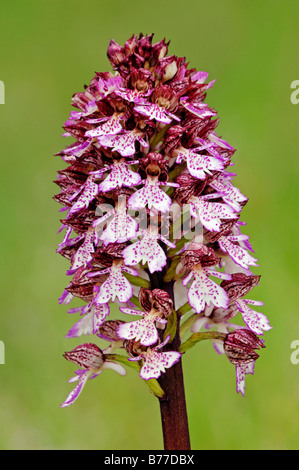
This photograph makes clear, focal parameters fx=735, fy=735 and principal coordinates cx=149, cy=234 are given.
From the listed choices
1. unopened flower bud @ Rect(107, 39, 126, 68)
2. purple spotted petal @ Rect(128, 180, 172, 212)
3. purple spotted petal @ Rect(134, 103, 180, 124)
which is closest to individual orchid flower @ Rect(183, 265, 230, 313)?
purple spotted petal @ Rect(128, 180, 172, 212)

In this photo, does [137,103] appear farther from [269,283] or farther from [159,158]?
[269,283]

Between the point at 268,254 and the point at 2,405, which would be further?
the point at 268,254

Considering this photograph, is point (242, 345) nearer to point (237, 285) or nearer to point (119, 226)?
point (237, 285)

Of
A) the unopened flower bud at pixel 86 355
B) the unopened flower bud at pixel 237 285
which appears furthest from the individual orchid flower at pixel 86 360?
the unopened flower bud at pixel 237 285

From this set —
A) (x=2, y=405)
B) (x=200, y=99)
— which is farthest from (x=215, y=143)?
(x=2, y=405)

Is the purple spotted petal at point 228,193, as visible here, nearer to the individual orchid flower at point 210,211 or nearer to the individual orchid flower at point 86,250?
the individual orchid flower at point 210,211

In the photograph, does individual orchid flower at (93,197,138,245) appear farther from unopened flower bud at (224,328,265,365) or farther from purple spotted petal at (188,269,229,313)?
unopened flower bud at (224,328,265,365)

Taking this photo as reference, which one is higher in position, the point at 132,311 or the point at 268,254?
the point at 268,254
